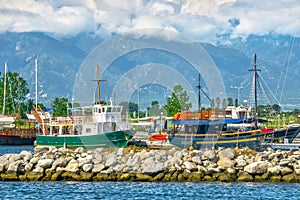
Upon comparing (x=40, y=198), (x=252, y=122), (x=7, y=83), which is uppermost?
(x=7, y=83)

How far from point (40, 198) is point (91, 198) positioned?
342cm

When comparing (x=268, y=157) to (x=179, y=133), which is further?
(x=179, y=133)

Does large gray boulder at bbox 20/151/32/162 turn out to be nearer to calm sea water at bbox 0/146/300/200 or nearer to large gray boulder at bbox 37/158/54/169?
large gray boulder at bbox 37/158/54/169

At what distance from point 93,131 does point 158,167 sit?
29901 mm

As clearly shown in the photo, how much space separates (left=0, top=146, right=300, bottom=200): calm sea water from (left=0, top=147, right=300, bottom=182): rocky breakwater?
Answer: 3.82 feet

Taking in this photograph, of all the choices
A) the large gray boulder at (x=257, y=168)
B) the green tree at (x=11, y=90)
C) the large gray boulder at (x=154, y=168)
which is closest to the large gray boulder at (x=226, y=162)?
the large gray boulder at (x=257, y=168)

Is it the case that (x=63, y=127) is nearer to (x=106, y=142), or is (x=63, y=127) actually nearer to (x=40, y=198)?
(x=106, y=142)

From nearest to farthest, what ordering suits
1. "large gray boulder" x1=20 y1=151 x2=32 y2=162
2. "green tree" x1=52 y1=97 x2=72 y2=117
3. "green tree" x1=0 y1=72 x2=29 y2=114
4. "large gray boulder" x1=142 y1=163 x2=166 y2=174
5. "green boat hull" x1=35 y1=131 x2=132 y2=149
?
"large gray boulder" x1=142 y1=163 x2=166 y2=174
"large gray boulder" x1=20 y1=151 x2=32 y2=162
"green boat hull" x1=35 y1=131 x2=132 y2=149
"green tree" x1=52 y1=97 x2=72 y2=117
"green tree" x1=0 y1=72 x2=29 y2=114

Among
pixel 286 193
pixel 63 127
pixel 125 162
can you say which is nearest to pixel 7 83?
pixel 63 127

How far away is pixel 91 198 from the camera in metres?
44.9

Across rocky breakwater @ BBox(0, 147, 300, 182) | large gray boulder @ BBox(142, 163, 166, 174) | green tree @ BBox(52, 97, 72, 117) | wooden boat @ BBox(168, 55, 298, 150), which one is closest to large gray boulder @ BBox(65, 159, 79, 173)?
rocky breakwater @ BBox(0, 147, 300, 182)

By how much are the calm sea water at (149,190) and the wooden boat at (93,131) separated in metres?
27.8

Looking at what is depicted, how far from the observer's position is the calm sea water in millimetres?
45062

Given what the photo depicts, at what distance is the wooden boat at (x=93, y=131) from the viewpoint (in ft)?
260
